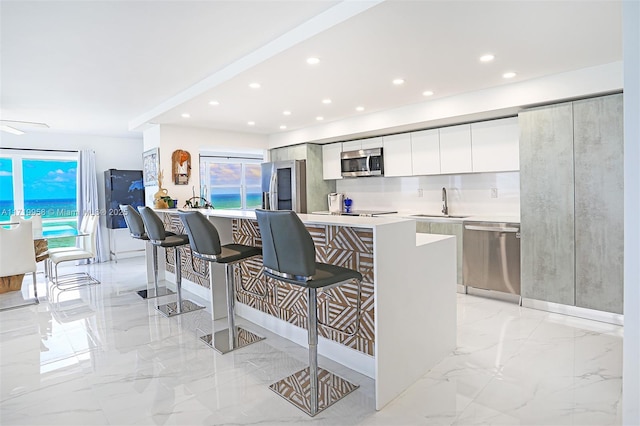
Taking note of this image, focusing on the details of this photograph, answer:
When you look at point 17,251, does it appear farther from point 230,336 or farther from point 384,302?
point 384,302

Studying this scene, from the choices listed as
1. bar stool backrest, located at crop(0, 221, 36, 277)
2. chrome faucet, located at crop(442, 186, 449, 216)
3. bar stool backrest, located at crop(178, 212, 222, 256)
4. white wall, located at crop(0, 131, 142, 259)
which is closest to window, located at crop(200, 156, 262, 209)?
white wall, located at crop(0, 131, 142, 259)

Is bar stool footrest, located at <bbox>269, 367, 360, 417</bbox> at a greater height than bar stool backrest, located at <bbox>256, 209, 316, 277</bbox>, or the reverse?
bar stool backrest, located at <bbox>256, 209, 316, 277</bbox>

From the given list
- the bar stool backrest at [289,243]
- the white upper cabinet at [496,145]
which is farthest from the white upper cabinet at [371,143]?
the bar stool backrest at [289,243]

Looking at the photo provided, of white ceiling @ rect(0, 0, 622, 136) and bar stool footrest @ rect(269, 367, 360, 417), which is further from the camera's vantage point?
white ceiling @ rect(0, 0, 622, 136)

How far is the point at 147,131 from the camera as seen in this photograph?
597cm

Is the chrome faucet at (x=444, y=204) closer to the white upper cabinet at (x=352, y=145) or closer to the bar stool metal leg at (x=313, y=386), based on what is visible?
the white upper cabinet at (x=352, y=145)

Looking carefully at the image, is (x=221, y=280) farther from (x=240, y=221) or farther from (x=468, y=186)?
(x=468, y=186)

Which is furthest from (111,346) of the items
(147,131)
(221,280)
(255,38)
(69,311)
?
(147,131)

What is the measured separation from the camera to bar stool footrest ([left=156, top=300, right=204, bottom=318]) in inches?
150

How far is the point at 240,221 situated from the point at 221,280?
0.64 meters

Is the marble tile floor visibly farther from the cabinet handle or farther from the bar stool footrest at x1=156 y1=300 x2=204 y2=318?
the cabinet handle

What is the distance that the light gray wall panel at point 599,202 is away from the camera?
3281mm

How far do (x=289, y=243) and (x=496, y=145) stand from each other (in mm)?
3301

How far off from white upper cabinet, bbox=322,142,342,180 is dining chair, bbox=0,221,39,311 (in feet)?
13.5
